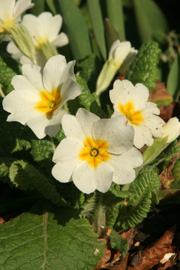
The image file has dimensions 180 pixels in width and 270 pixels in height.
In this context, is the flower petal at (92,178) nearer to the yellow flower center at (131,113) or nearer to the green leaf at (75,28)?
the yellow flower center at (131,113)

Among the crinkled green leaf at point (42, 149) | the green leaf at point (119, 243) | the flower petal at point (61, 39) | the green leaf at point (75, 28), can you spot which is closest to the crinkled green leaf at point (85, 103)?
the crinkled green leaf at point (42, 149)

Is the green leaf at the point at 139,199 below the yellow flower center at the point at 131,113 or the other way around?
below

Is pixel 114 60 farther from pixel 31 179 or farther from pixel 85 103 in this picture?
pixel 31 179

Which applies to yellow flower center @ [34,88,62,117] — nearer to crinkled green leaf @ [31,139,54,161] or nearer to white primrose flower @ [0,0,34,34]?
crinkled green leaf @ [31,139,54,161]

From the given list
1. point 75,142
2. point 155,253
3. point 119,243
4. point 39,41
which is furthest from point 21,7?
point 155,253

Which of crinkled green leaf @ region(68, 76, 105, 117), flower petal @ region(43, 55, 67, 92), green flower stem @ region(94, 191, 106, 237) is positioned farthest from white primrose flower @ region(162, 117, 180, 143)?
flower petal @ region(43, 55, 67, 92)

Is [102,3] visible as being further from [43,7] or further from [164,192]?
[164,192]
